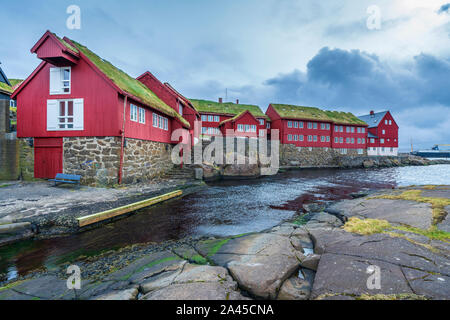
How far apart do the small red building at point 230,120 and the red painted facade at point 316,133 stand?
317cm

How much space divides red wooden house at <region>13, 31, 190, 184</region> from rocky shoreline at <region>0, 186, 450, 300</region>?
8.65 meters

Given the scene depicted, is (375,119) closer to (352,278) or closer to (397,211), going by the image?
(397,211)

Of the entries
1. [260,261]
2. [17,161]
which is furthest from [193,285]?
[17,161]

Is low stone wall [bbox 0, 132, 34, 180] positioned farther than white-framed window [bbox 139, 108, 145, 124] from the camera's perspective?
No

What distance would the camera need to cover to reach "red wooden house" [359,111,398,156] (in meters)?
51.4

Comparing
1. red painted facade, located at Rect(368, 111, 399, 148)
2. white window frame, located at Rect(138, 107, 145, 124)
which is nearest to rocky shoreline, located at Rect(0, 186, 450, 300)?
white window frame, located at Rect(138, 107, 145, 124)

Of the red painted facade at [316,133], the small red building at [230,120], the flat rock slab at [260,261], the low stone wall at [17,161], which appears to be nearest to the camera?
the flat rock slab at [260,261]

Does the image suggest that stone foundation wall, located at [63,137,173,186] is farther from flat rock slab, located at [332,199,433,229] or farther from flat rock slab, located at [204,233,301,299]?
flat rock slab, located at [332,199,433,229]

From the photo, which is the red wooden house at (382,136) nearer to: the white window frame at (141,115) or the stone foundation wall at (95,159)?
the white window frame at (141,115)

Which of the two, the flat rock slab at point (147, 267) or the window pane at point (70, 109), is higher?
the window pane at point (70, 109)

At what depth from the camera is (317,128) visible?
144 ft

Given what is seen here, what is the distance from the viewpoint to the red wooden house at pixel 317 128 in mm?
42094

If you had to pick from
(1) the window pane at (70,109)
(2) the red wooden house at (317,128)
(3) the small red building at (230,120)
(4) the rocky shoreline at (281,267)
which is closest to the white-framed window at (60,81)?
(1) the window pane at (70,109)

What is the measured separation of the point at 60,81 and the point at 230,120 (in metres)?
26.0
